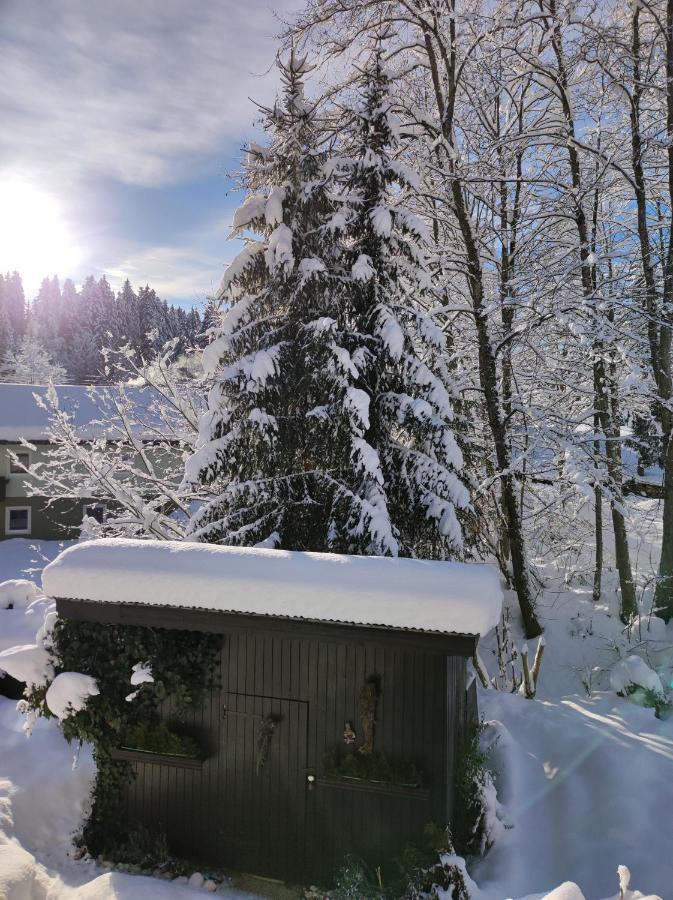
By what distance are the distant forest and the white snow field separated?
175ft

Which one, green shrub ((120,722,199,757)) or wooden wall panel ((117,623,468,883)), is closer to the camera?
wooden wall panel ((117,623,468,883))

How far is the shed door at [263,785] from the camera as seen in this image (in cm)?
618

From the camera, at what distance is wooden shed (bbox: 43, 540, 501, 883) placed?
220 inches

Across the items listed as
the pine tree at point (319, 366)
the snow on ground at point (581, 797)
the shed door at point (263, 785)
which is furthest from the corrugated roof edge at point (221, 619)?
the pine tree at point (319, 366)

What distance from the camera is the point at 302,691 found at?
6.20 metres

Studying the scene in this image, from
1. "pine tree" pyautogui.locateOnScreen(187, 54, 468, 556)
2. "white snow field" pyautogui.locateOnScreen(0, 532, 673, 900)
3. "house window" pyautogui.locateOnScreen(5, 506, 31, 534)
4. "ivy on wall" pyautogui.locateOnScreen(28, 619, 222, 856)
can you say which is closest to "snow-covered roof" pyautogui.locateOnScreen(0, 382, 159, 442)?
"house window" pyautogui.locateOnScreen(5, 506, 31, 534)

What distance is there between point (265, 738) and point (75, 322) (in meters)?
82.3

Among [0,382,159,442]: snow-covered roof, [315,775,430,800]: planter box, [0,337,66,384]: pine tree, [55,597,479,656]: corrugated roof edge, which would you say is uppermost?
Result: [0,337,66,384]: pine tree

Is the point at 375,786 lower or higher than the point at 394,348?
lower

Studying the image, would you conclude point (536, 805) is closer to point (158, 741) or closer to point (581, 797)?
point (581, 797)

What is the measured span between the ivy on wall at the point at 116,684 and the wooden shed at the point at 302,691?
23 centimetres

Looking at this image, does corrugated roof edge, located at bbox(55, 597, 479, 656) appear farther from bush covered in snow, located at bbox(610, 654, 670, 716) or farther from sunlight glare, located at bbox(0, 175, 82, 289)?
sunlight glare, located at bbox(0, 175, 82, 289)

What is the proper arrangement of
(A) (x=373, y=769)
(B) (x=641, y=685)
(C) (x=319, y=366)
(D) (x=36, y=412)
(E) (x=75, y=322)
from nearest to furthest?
(A) (x=373, y=769) → (B) (x=641, y=685) → (C) (x=319, y=366) → (D) (x=36, y=412) → (E) (x=75, y=322)

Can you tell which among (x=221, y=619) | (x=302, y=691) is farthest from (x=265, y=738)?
(x=221, y=619)
